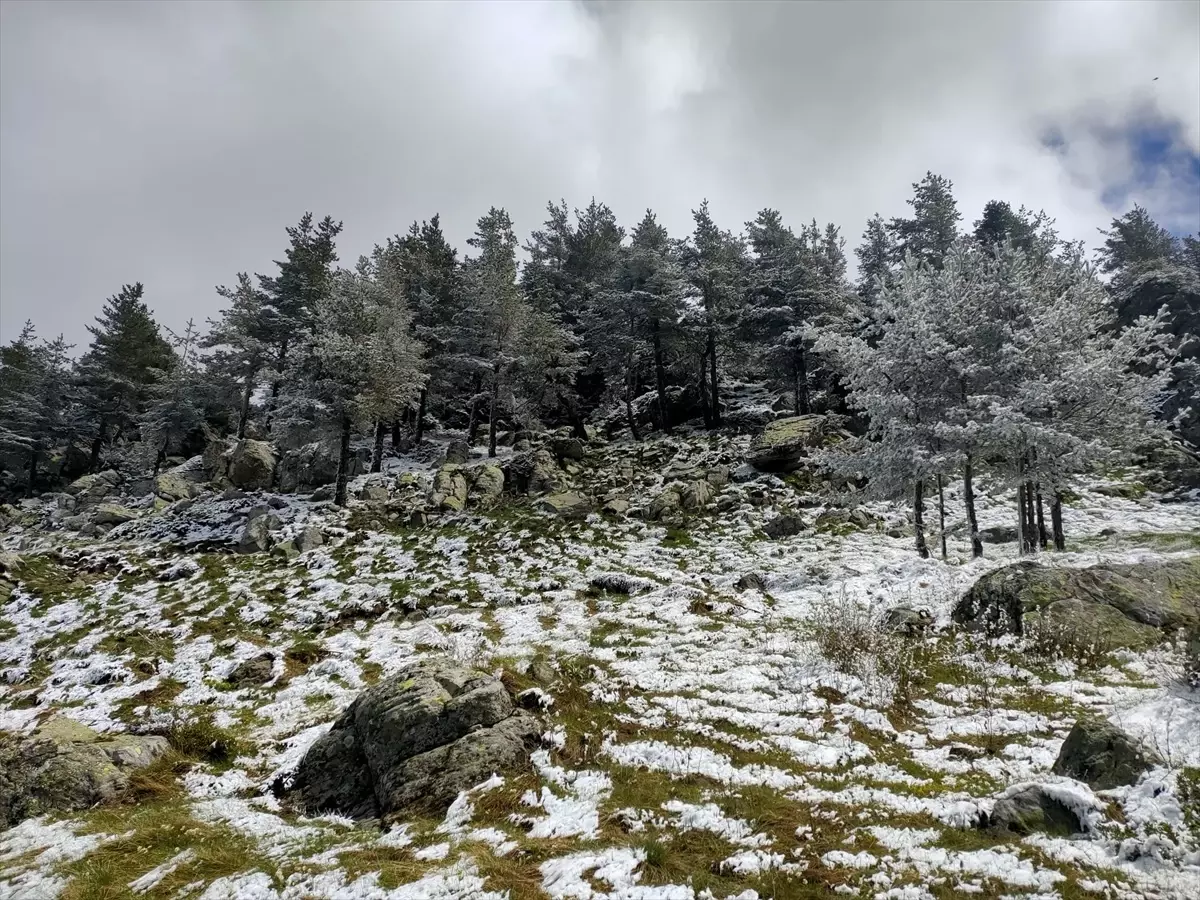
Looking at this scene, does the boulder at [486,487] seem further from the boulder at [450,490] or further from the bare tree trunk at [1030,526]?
the bare tree trunk at [1030,526]

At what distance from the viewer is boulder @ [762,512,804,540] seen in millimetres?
22406

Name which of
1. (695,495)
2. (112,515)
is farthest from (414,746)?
(112,515)

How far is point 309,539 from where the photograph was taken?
23031mm

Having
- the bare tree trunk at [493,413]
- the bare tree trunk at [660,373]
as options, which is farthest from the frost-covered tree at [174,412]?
the bare tree trunk at [660,373]

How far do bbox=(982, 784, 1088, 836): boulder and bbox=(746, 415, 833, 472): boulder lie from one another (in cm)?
2325

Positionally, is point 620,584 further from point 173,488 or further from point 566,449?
point 173,488

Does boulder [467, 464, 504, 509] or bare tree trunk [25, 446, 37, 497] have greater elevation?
bare tree trunk [25, 446, 37, 497]

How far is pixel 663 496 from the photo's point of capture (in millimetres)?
25953

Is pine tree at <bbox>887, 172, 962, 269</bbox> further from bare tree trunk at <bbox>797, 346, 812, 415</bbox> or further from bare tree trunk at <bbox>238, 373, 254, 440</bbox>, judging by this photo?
bare tree trunk at <bbox>238, 373, 254, 440</bbox>

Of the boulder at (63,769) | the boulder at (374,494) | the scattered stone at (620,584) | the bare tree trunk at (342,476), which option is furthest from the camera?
the bare tree trunk at (342,476)

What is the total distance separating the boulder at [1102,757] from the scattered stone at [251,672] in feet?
42.7

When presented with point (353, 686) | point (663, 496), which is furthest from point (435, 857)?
point (663, 496)

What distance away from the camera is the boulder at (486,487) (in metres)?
28.2

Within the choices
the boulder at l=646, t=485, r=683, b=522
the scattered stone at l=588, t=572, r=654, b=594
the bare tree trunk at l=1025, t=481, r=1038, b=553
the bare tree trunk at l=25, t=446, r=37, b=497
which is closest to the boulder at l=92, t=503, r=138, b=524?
the bare tree trunk at l=25, t=446, r=37, b=497
